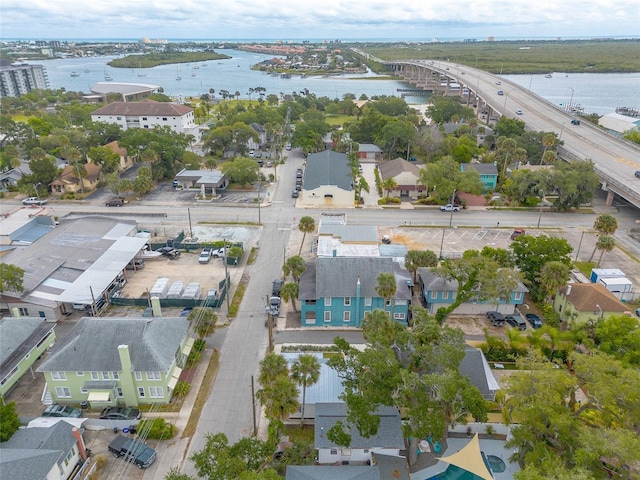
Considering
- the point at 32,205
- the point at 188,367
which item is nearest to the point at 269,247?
the point at 188,367

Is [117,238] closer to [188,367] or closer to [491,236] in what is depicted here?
[188,367]

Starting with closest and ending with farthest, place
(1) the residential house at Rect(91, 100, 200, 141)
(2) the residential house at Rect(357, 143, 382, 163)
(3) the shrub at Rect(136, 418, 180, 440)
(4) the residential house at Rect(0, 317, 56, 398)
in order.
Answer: (3) the shrub at Rect(136, 418, 180, 440) < (4) the residential house at Rect(0, 317, 56, 398) < (2) the residential house at Rect(357, 143, 382, 163) < (1) the residential house at Rect(91, 100, 200, 141)

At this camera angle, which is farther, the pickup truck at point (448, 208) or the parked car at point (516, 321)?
the pickup truck at point (448, 208)

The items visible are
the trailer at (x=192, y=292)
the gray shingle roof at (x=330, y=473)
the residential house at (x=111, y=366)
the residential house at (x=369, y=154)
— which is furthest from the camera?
the residential house at (x=369, y=154)

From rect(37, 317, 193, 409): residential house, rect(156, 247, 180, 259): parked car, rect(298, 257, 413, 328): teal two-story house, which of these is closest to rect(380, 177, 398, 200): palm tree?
rect(298, 257, 413, 328): teal two-story house

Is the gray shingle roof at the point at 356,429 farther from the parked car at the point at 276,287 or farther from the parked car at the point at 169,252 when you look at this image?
the parked car at the point at 169,252

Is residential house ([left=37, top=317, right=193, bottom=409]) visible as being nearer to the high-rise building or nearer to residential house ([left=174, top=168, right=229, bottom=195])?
residential house ([left=174, top=168, right=229, bottom=195])

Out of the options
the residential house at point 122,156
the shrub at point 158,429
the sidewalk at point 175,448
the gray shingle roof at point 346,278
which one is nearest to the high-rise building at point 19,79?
the residential house at point 122,156
